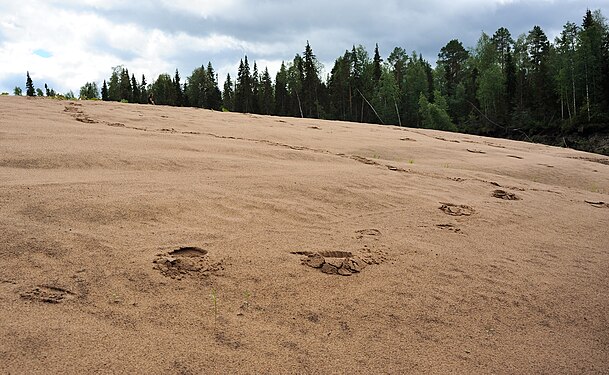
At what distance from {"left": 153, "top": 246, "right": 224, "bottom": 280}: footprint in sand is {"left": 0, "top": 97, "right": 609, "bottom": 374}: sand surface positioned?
1 centimetres

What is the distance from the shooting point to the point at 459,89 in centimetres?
5425

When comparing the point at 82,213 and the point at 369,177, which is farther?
the point at 369,177

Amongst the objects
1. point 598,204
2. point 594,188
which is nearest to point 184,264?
point 598,204

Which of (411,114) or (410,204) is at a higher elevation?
(411,114)

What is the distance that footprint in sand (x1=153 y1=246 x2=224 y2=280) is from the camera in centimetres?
272

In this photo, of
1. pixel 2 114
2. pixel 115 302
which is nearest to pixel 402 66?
pixel 2 114

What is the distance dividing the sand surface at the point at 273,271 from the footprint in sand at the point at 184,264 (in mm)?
13

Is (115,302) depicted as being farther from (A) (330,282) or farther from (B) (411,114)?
(B) (411,114)

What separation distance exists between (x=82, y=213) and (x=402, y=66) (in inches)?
2653

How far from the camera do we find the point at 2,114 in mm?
7422

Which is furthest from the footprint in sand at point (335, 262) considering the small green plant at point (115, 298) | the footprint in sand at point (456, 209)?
the footprint in sand at point (456, 209)

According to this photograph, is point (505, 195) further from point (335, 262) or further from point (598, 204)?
point (335, 262)

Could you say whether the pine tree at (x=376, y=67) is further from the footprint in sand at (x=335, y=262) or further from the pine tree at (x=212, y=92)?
the footprint in sand at (x=335, y=262)

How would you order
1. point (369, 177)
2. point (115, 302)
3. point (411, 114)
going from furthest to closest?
point (411, 114) < point (369, 177) < point (115, 302)
